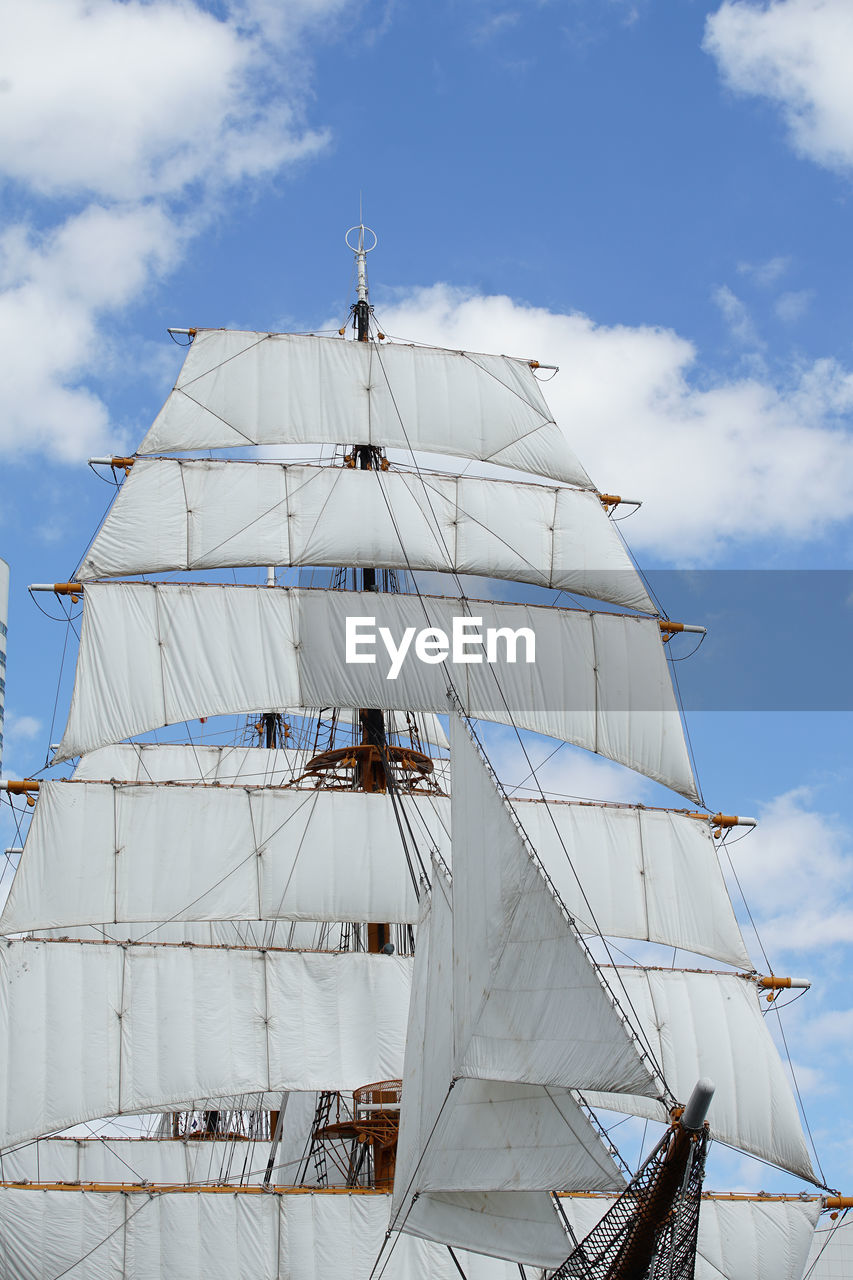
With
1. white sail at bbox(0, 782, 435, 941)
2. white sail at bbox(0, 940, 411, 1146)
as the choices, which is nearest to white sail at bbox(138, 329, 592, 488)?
white sail at bbox(0, 782, 435, 941)

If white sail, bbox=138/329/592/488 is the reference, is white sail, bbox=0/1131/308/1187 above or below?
below

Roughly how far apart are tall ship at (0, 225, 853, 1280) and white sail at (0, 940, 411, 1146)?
0.18ft

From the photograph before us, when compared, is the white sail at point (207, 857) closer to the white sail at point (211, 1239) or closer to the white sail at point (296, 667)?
the white sail at point (296, 667)

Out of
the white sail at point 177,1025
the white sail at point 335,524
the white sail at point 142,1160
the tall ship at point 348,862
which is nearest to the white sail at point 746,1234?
the tall ship at point 348,862

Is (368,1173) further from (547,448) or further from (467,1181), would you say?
(547,448)

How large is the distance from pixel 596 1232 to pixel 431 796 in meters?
12.7

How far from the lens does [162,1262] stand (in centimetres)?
2358

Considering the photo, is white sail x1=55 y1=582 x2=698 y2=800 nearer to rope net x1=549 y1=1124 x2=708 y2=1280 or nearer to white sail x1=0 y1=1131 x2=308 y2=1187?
white sail x1=0 y1=1131 x2=308 y2=1187

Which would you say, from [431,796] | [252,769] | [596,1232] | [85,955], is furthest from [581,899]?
[252,769]

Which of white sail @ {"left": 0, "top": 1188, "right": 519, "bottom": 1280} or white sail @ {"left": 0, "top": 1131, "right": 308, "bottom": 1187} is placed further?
white sail @ {"left": 0, "top": 1131, "right": 308, "bottom": 1187}

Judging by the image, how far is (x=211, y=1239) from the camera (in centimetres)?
2373

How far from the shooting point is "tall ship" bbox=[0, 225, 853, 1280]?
925 inches

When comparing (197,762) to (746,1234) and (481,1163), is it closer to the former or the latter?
(746,1234)

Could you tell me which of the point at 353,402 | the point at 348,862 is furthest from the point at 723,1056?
the point at 353,402
